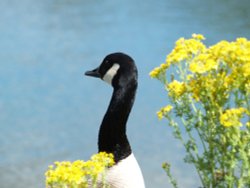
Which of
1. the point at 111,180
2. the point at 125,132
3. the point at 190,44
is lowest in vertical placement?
the point at 190,44

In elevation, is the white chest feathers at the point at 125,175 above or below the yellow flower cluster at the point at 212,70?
above

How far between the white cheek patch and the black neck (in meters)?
0.16

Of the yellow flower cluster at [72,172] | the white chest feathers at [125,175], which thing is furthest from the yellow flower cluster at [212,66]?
the white chest feathers at [125,175]

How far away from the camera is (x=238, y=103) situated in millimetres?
3000

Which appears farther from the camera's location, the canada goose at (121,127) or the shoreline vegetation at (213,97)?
the canada goose at (121,127)

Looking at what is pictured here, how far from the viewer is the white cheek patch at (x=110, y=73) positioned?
4934 mm

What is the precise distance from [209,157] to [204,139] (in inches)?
3.5

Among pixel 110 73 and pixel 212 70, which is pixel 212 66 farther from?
pixel 110 73

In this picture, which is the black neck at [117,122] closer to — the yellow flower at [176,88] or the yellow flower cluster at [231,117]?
the yellow flower at [176,88]

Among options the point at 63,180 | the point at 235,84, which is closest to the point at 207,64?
the point at 235,84

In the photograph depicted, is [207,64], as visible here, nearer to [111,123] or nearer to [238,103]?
[238,103]

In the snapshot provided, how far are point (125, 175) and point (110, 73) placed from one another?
90 centimetres

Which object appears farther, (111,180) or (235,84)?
(111,180)

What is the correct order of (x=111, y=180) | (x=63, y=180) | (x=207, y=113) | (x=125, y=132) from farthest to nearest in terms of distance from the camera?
(x=125, y=132), (x=111, y=180), (x=207, y=113), (x=63, y=180)
